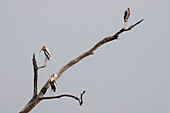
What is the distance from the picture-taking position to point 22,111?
19172 mm

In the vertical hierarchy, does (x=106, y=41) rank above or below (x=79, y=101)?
above

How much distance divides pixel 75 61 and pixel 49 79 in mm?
1100

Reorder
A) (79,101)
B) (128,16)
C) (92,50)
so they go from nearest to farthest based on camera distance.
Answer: (79,101) → (92,50) → (128,16)

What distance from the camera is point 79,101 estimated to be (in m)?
18.5

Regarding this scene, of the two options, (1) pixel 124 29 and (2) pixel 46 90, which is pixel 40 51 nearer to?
(2) pixel 46 90

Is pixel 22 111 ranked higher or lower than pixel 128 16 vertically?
lower

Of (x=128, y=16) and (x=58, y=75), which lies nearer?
(x=58, y=75)

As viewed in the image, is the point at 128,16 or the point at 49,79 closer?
the point at 49,79

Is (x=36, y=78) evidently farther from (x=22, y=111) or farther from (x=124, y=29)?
(x=124, y=29)

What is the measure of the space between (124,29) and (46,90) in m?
3.45

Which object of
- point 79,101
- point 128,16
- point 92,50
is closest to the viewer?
point 79,101

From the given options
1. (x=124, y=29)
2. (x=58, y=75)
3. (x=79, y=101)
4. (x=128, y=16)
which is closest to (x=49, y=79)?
(x=58, y=75)

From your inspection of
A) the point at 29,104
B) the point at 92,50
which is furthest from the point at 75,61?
the point at 29,104

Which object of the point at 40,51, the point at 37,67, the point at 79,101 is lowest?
the point at 79,101
